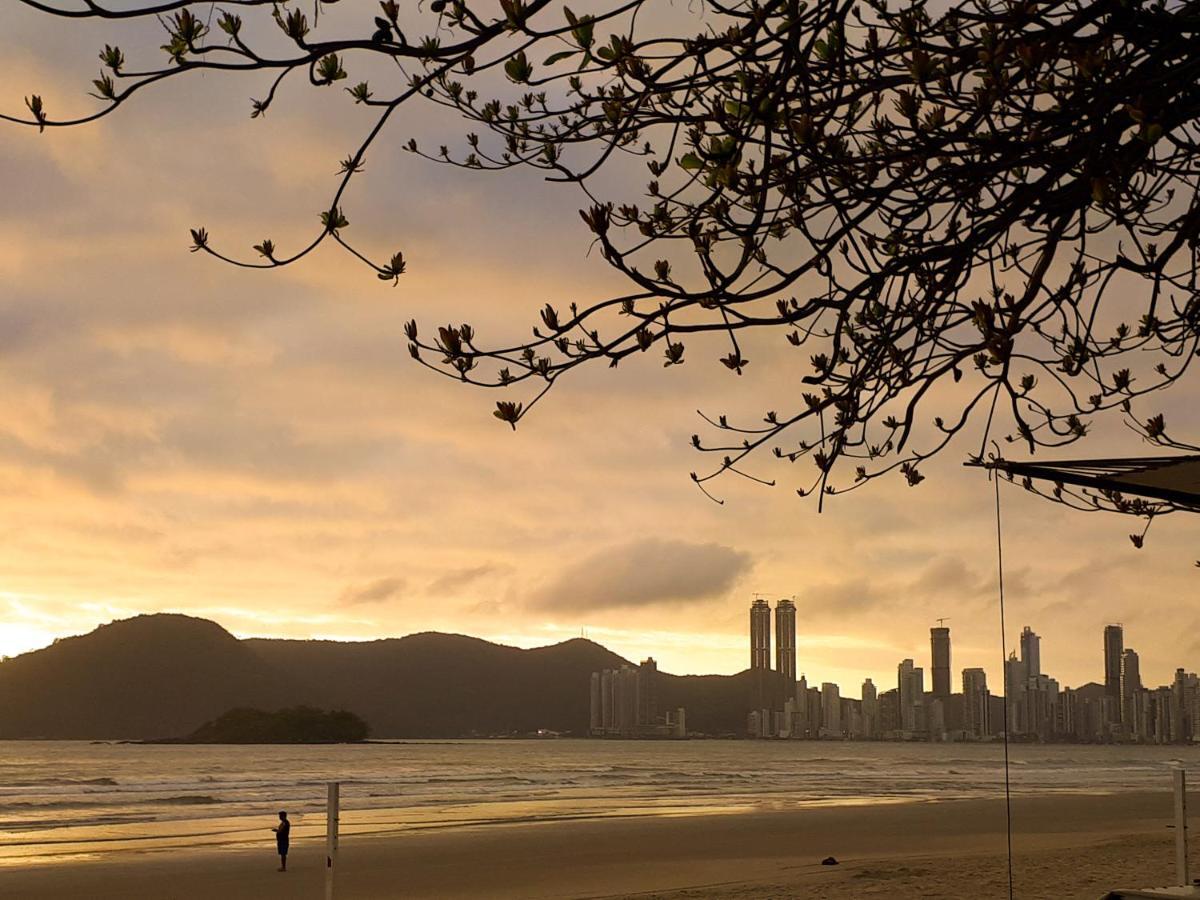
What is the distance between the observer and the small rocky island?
5448 inches

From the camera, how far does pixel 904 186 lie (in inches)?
140

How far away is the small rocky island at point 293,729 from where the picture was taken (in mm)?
138375

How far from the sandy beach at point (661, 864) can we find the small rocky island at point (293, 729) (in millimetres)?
112295

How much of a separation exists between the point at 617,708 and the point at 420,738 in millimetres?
28473

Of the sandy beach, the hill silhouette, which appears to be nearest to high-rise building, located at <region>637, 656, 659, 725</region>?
the hill silhouette

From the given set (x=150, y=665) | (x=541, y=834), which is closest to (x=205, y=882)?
(x=541, y=834)

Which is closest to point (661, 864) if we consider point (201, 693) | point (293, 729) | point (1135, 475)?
point (1135, 475)

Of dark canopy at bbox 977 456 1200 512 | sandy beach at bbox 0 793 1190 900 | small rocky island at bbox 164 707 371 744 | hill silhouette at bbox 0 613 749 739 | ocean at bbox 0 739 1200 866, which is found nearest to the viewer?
dark canopy at bbox 977 456 1200 512

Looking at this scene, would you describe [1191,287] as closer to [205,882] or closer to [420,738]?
[205,882]

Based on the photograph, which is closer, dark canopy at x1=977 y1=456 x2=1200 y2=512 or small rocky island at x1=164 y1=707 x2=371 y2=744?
dark canopy at x1=977 y1=456 x2=1200 y2=512

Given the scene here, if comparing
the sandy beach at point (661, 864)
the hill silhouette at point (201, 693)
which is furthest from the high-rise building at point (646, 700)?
the sandy beach at point (661, 864)

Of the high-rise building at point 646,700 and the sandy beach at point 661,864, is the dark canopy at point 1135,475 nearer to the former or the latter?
the sandy beach at point 661,864

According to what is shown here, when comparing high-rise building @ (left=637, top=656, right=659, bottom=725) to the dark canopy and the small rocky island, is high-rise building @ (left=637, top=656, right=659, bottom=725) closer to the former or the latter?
the small rocky island

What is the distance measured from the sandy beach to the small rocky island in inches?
4421
